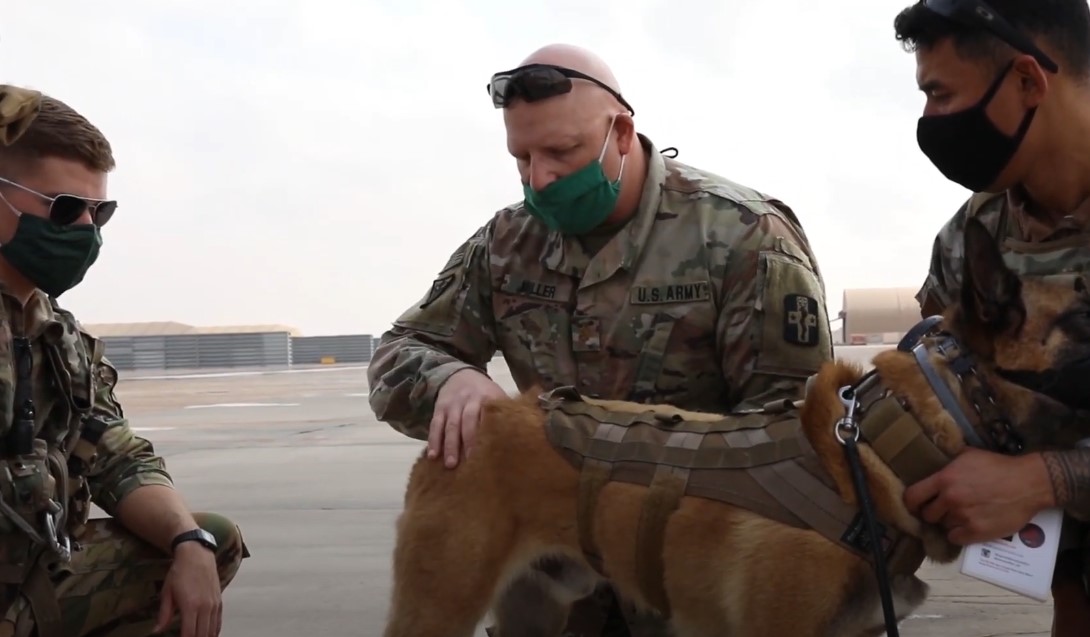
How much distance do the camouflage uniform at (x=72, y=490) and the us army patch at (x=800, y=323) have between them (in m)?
1.72

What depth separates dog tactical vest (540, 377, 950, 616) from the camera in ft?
7.10

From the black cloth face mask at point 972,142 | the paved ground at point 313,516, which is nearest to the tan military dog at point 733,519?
the black cloth face mask at point 972,142

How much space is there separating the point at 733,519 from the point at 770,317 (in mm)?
742

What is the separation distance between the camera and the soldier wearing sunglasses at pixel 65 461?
265 centimetres

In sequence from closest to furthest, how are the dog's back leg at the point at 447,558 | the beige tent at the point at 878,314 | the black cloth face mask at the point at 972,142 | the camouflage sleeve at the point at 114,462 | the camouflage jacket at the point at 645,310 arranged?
the black cloth face mask at the point at 972,142 < the dog's back leg at the point at 447,558 < the camouflage jacket at the point at 645,310 < the camouflage sleeve at the point at 114,462 < the beige tent at the point at 878,314

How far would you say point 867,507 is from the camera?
213 cm

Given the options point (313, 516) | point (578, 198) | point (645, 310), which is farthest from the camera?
point (313, 516)

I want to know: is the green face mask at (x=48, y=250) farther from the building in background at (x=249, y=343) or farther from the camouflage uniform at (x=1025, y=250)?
the building in background at (x=249, y=343)

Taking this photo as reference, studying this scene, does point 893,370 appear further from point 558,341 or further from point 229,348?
point 229,348

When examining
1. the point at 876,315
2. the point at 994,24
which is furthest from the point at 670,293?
the point at 876,315

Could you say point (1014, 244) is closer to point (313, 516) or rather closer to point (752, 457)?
point (752, 457)

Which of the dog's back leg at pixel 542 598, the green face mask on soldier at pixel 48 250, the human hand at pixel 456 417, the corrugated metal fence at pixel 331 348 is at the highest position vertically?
the green face mask on soldier at pixel 48 250

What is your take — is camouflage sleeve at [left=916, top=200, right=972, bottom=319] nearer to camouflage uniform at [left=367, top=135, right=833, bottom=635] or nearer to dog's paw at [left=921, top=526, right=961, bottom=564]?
camouflage uniform at [left=367, top=135, right=833, bottom=635]

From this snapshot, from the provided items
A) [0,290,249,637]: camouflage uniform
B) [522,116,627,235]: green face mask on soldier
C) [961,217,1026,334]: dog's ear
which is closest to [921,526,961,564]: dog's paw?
[961,217,1026,334]: dog's ear
